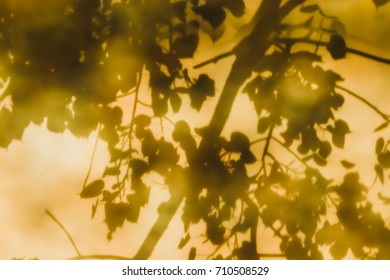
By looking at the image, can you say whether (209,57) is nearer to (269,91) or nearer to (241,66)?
(241,66)

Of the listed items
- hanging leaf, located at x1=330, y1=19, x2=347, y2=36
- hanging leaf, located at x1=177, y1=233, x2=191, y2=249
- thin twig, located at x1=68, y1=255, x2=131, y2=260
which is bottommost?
thin twig, located at x1=68, y1=255, x2=131, y2=260

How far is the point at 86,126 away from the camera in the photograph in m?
1.46

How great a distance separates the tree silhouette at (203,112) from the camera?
1.42 metres

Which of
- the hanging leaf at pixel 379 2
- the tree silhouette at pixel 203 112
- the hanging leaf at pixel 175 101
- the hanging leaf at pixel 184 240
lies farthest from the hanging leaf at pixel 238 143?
the hanging leaf at pixel 379 2

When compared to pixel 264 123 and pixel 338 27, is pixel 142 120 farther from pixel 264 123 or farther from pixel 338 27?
pixel 338 27

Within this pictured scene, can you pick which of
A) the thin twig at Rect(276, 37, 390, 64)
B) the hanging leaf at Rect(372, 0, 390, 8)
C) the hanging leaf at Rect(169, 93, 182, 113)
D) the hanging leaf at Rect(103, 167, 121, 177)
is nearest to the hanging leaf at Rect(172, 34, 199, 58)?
the hanging leaf at Rect(169, 93, 182, 113)

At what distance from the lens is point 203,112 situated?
1494mm

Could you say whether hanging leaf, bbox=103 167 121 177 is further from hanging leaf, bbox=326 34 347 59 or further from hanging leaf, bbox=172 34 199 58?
hanging leaf, bbox=326 34 347 59

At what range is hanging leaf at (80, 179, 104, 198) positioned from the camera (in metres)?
1.49

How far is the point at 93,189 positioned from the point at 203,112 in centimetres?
43

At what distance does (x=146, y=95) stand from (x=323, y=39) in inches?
23.4

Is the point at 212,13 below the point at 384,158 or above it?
above

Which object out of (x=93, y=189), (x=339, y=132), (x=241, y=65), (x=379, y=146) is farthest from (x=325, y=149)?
(x=93, y=189)
